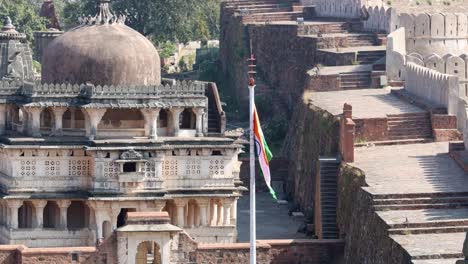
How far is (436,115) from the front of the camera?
50.4 m

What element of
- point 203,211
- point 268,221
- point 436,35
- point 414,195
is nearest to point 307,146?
point 268,221

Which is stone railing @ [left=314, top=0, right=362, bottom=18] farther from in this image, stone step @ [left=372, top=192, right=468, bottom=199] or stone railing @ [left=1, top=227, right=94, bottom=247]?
stone step @ [left=372, top=192, right=468, bottom=199]

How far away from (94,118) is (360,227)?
733cm

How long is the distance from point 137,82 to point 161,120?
41.6 inches

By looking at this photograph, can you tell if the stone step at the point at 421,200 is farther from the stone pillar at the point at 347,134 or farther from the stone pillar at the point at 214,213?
the stone pillar at the point at 214,213

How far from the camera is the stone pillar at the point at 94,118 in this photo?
155ft

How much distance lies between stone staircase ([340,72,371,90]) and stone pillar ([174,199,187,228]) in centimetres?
1328

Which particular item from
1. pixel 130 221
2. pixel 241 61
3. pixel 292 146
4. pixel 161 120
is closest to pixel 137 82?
pixel 161 120

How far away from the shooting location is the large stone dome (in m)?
48.2

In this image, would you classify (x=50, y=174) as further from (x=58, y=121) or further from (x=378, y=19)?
(x=378, y=19)

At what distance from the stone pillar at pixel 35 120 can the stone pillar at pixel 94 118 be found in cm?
121

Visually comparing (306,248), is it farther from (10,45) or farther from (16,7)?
(16,7)

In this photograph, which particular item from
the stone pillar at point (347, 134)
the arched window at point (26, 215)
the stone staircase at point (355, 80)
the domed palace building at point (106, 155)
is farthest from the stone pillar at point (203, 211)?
the stone staircase at point (355, 80)

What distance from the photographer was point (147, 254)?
46188 mm
